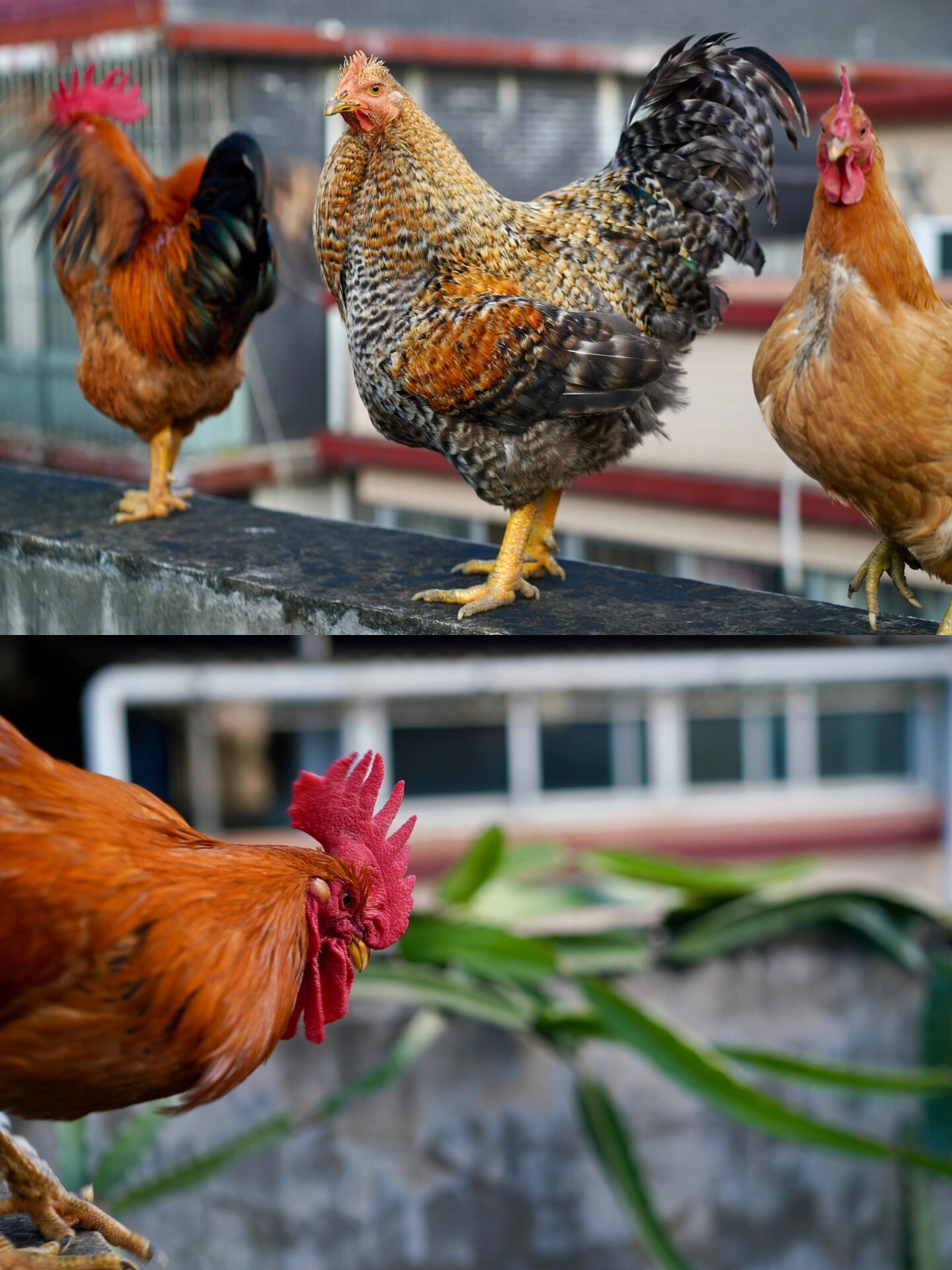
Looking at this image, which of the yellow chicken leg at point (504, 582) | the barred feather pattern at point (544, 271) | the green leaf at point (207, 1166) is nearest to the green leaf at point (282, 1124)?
the green leaf at point (207, 1166)

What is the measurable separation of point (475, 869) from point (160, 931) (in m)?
1.39

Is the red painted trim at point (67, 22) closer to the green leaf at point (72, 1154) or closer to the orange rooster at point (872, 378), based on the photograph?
the orange rooster at point (872, 378)

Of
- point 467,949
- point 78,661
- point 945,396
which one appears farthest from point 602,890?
point 945,396

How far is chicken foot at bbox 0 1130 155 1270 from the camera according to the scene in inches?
38.2

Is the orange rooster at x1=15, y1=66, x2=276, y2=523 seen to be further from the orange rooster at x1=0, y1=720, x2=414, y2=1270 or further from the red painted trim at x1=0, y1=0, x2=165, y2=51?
the orange rooster at x1=0, y1=720, x2=414, y2=1270

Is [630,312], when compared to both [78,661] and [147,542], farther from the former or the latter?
[78,661]

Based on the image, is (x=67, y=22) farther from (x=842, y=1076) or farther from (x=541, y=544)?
(x=842, y=1076)

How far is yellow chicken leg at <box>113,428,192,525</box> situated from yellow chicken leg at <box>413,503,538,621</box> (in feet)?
1.62

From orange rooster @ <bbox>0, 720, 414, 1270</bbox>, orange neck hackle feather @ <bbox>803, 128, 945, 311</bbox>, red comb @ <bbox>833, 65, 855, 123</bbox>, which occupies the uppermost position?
red comb @ <bbox>833, 65, 855, 123</bbox>

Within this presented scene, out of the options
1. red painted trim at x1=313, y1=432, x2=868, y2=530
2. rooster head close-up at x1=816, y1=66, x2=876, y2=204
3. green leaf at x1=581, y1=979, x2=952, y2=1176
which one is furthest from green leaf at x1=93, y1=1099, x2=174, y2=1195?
rooster head close-up at x1=816, y1=66, x2=876, y2=204

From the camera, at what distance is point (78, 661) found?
2.64m

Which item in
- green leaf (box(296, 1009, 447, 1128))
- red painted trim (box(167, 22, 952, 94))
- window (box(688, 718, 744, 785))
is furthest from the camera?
window (box(688, 718, 744, 785))

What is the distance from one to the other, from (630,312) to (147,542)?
0.67m

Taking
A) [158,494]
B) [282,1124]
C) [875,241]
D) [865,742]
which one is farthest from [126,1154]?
[865,742]
